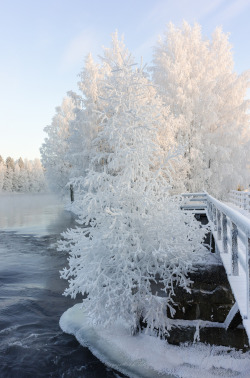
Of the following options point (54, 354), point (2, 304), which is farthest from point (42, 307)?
point (54, 354)

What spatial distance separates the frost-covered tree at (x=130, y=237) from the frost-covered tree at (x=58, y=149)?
1039 inches

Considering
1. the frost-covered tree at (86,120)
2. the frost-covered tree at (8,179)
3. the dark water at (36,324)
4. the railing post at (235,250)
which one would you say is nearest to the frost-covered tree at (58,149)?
the frost-covered tree at (86,120)

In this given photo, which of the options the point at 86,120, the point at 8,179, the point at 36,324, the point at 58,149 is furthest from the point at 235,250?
the point at 8,179

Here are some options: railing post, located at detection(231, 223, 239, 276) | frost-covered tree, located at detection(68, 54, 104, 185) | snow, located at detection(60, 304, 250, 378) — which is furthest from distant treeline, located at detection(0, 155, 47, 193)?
railing post, located at detection(231, 223, 239, 276)

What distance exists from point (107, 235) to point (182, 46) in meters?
17.7

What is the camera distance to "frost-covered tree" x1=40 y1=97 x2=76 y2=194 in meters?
34.8

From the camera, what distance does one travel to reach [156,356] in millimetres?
7094

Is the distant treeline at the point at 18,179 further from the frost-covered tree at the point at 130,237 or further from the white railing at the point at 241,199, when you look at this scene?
the frost-covered tree at the point at 130,237

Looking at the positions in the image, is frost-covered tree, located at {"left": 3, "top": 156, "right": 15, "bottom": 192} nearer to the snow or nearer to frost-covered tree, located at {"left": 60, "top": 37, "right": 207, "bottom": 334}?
frost-covered tree, located at {"left": 60, "top": 37, "right": 207, "bottom": 334}

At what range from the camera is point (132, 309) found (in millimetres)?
7477

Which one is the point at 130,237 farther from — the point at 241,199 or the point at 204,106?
the point at 204,106

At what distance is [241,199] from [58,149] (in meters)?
22.4

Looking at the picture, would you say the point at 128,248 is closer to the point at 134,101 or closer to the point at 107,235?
the point at 107,235

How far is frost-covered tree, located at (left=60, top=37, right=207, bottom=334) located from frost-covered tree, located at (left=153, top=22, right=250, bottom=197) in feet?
36.5
